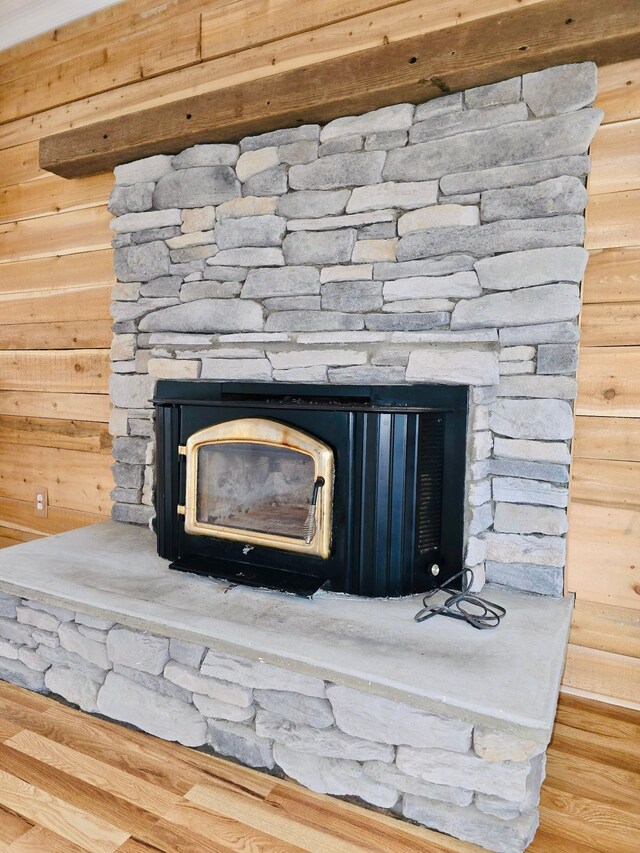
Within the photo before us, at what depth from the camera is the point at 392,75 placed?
1.78 m

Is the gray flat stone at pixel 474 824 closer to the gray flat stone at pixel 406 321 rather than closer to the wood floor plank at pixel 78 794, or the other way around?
the wood floor plank at pixel 78 794

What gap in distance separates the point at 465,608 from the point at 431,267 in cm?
101

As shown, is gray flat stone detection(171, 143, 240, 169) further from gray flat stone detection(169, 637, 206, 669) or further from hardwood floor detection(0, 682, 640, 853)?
hardwood floor detection(0, 682, 640, 853)

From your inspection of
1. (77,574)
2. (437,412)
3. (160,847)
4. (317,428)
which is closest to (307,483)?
(317,428)

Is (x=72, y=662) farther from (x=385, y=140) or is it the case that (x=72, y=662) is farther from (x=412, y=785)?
(x=385, y=140)

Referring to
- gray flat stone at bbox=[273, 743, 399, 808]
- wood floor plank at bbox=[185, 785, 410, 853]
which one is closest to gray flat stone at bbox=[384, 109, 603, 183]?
gray flat stone at bbox=[273, 743, 399, 808]

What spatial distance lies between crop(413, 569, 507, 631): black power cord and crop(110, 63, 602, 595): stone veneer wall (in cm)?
9

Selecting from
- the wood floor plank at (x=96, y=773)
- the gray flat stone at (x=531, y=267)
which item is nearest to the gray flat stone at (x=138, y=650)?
the wood floor plank at (x=96, y=773)

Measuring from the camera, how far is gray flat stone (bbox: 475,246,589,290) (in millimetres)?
1684

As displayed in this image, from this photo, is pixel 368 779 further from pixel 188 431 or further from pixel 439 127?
pixel 439 127

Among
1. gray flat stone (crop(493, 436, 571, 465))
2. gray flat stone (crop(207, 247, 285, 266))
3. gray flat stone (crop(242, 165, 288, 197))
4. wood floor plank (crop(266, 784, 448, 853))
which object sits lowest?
wood floor plank (crop(266, 784, 448, 853))

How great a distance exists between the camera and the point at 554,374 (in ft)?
5.71

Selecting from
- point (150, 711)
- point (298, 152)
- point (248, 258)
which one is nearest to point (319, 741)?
point (150, 711)

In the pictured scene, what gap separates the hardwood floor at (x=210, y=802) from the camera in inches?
51.5
